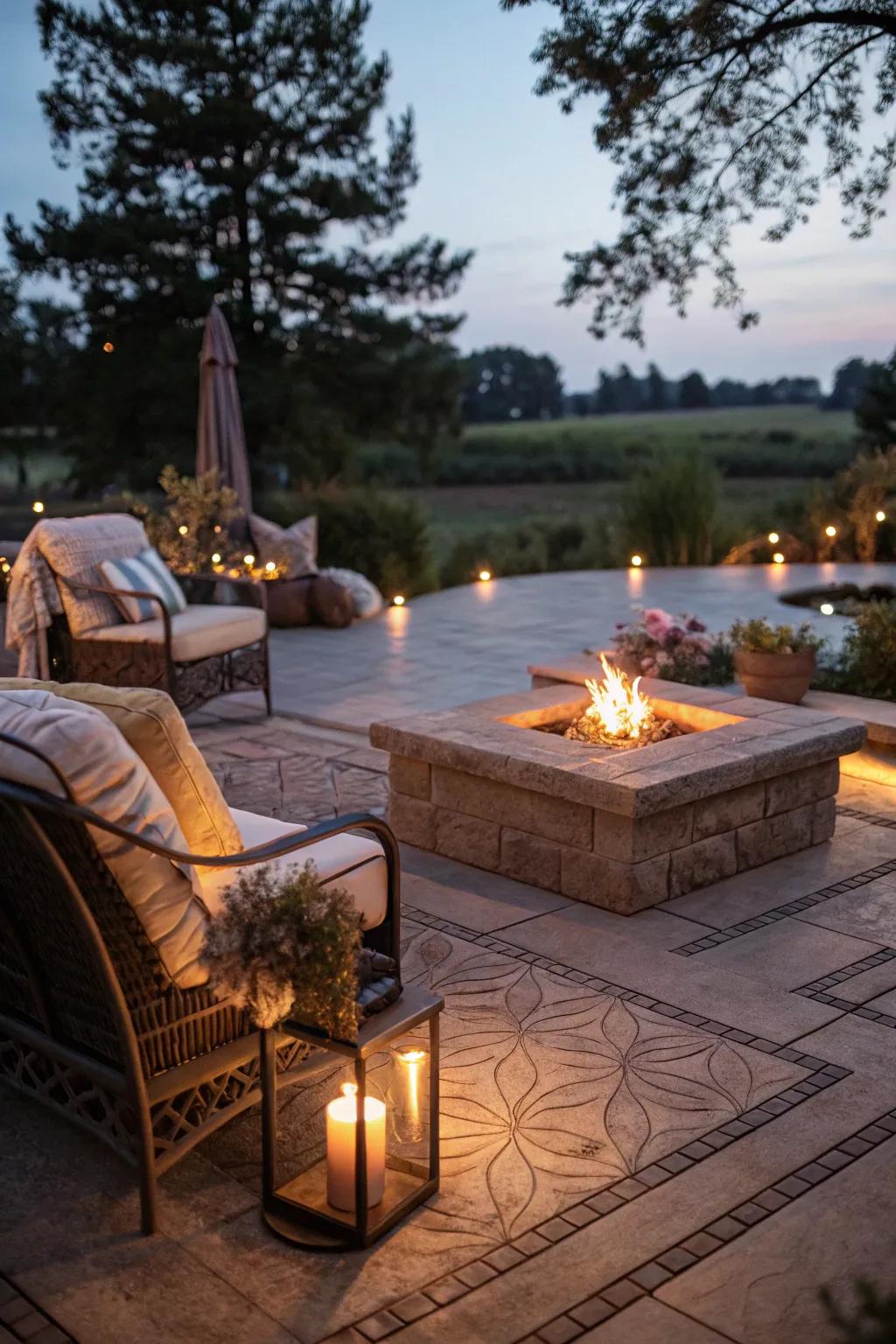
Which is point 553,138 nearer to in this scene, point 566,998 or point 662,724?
point 662,724

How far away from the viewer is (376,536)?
1199cm

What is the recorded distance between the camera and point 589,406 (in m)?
32.3

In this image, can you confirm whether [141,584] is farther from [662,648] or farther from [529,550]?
[529,550]

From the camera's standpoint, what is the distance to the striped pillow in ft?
20.1

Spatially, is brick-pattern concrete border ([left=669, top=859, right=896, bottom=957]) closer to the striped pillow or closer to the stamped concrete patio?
the stamped concrete patio

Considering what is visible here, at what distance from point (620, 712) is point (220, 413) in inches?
218

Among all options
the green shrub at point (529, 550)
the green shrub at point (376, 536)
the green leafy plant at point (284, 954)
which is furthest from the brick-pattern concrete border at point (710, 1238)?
the green shrub at point (529, 550)

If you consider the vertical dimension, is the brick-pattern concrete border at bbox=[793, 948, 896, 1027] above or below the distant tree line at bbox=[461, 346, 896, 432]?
below

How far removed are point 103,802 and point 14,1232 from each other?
84 cm

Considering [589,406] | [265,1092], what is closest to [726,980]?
[265,1092]

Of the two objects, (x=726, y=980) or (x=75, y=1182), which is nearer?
(x=75, y=1182)

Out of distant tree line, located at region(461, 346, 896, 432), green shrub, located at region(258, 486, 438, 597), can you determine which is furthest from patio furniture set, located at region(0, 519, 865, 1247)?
distant tree line, located at region(461, 346, 896, 432)

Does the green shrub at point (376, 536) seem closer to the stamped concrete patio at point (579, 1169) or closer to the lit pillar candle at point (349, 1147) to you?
the stamped concrete patio at point (579, 1169)

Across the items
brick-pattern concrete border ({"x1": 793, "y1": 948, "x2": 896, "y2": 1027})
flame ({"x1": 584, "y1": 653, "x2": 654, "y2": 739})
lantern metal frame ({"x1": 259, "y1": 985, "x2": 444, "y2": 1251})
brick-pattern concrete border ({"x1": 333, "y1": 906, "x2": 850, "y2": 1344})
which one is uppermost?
flame ({"x1": 584, "y1": 653, "x2": 654, "y2": 739})
